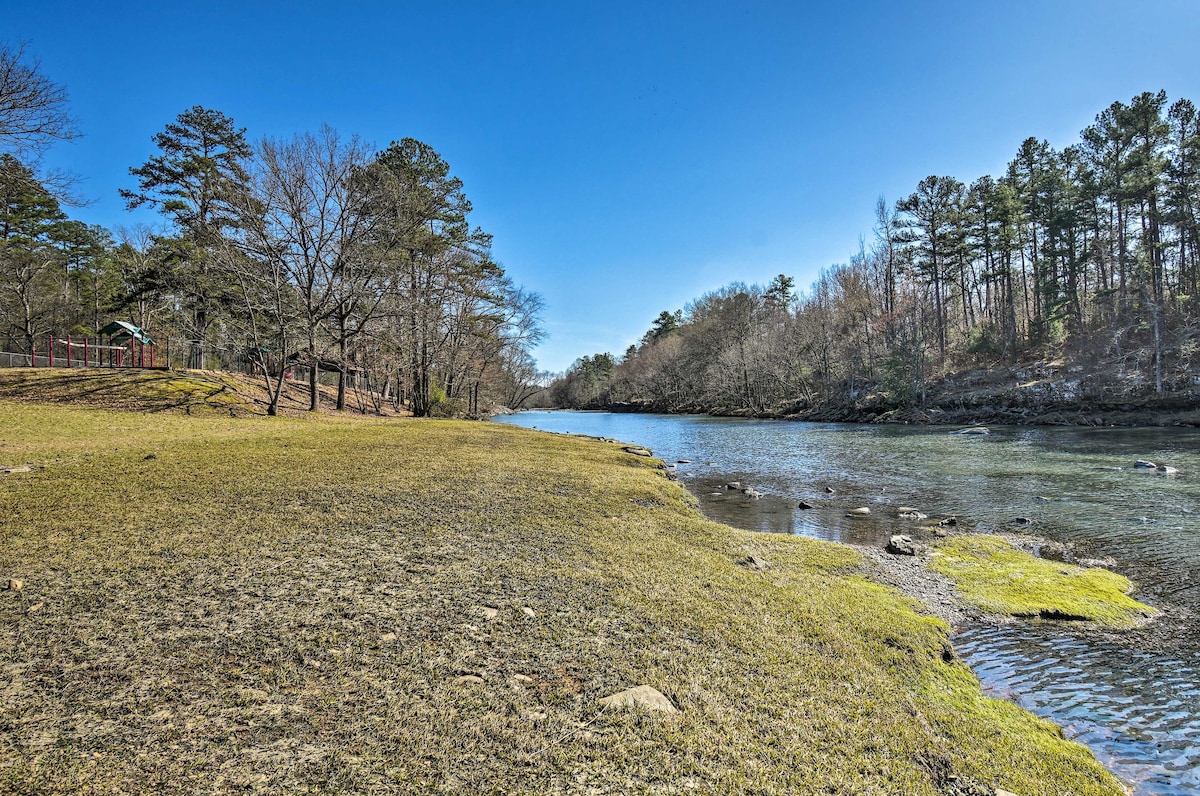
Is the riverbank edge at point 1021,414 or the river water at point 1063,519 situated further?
the riverbank edge at point 1021,414

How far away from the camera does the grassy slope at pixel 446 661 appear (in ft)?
7.59

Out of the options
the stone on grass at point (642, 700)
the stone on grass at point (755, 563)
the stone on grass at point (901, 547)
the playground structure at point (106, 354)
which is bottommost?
the stone on grass at point (901, 547)

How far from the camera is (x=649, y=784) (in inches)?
89.0

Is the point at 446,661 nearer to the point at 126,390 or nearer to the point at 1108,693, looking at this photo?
the point at 1108,693

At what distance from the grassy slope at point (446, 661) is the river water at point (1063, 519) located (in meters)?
0.59

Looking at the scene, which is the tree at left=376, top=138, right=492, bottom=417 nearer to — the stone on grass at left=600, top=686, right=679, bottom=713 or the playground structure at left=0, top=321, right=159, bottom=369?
the playground structure at left=0, top=321, right=159, bottom=369

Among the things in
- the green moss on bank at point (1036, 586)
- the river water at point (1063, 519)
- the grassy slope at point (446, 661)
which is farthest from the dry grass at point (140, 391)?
the green moss on bank at point (1036, 586)

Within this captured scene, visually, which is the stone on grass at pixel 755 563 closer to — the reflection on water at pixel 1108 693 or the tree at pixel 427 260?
the reflection on water at pixel 1108 693

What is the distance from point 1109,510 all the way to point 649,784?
12.4m

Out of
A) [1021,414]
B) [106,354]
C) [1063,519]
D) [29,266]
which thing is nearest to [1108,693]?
[1063,519]

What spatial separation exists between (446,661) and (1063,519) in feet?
37.4

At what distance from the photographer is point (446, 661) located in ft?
10.4

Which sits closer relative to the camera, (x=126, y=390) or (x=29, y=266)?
(x=126, y=390)

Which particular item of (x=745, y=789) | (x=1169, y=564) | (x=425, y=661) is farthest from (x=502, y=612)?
(x=1169, y=564)
